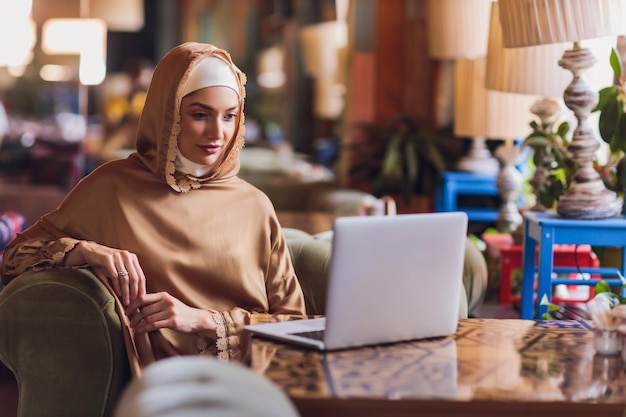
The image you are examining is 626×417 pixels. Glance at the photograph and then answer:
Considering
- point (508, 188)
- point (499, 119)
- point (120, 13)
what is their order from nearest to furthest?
point (499, 119)
point (508, 188)
point (120, 13)

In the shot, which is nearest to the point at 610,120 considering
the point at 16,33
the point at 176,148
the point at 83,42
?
the point at 176,148

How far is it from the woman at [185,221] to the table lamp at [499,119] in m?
2.12

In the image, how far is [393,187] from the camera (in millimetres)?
6352

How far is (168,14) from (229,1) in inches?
28.4

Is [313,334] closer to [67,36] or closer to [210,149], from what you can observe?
[210,149]

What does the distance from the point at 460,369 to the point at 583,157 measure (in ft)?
5.41

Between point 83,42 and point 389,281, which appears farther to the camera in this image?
point 83,42

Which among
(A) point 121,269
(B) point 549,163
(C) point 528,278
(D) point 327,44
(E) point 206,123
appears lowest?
(C) point 528,278

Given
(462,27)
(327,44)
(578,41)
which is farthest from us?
(327,44)

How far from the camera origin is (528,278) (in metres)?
3.68

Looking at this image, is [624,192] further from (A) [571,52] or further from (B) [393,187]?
Answer: (B) [393,187]

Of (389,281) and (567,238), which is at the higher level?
(389,281)

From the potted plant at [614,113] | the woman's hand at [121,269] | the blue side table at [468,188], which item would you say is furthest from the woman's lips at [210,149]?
the blue side table at [468,188]

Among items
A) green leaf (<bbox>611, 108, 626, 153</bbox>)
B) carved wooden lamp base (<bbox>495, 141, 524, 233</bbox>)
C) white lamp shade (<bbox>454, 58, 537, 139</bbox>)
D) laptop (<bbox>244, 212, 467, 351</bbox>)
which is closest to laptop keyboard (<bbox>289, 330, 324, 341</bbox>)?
laptop (<bbox>244, 212, 467, 351</bbox>)
